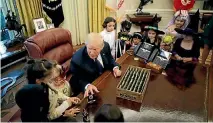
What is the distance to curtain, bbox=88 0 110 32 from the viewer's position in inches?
167

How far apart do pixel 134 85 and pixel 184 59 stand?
2.98ft

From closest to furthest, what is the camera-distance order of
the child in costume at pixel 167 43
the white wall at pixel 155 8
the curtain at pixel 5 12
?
the child in costume at pixel 167 43 → the curtain at pixel 5 12 → the white wall at pixel 155 8

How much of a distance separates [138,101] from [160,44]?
1.15 meters

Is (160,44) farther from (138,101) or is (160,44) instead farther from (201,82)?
(138,101)

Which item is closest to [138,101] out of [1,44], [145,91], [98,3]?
[145,91]

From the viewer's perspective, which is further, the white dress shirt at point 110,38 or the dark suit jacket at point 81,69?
the white dress shirt at point 110,38

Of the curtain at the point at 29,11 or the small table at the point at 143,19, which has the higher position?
the curtain at the point at 29,11

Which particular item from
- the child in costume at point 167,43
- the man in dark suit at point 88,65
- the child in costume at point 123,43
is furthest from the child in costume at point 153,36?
A: the man in dark suit at point 88,65

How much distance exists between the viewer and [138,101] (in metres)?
1.25

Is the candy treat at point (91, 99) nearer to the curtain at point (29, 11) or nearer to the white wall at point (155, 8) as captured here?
the curtain at point (29, 11)

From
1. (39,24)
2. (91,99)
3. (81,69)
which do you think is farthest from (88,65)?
(39,24)

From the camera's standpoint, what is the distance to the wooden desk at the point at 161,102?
113cm

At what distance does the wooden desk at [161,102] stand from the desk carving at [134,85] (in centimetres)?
4

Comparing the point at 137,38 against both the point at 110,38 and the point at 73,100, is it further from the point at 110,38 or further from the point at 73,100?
the point at 73,100
